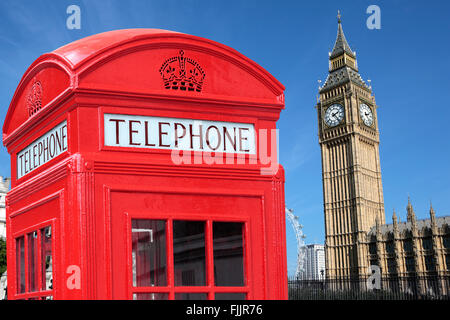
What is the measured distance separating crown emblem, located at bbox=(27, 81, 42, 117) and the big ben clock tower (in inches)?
2314

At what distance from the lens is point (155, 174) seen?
7.79ft

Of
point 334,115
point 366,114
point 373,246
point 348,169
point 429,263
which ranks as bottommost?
point 429,263

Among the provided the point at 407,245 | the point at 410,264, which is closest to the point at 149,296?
the point at 410,264

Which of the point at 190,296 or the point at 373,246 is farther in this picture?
the point at 373,246

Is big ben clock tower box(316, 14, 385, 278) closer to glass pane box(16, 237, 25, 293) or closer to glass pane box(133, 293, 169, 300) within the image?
glass pane box(16, 237, 25, 293)

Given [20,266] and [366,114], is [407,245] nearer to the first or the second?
[366,114]

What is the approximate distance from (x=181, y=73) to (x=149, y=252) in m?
0.81

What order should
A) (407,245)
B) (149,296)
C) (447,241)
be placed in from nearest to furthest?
1. (149,296)
2. (447,241)
3. (407,245)

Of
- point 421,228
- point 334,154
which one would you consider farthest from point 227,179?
point 334,154

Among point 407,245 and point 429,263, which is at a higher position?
point 407,245

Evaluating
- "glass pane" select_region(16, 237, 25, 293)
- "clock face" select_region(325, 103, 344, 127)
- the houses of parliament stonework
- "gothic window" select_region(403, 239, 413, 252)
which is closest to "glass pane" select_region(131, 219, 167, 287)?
"glass pane" select_region(16, 237, 25, 293)

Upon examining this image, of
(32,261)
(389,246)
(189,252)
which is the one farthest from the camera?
(389,246)

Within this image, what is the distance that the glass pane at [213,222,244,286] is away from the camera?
2441 millimetres

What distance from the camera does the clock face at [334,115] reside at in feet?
209
